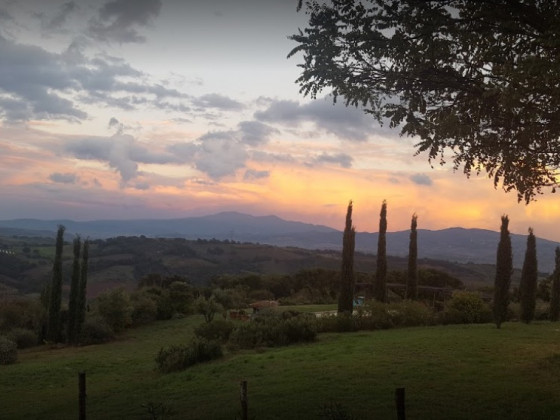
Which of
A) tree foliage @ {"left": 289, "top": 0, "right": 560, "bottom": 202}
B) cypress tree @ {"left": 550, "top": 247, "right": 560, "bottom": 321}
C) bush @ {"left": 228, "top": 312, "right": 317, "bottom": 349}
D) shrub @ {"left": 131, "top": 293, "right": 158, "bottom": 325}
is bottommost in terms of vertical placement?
shrub @ {"left": 131, "top": 293, "right": 158, "bottom": 325}

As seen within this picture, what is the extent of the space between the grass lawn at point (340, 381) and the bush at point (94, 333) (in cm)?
1065

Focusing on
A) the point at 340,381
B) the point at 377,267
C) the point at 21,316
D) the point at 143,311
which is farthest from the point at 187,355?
the point at 21,316

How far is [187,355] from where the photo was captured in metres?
20.8

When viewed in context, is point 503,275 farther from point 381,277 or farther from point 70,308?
point 70,308

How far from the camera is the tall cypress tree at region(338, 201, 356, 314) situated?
35219mm

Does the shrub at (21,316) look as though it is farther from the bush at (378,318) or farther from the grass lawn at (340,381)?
the bush at (378,318)

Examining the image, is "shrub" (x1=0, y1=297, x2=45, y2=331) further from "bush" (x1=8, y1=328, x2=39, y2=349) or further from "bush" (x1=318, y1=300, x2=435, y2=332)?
"bush" (x1=318, y1=300, x2=435, y2=332)

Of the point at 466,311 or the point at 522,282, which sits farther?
the point at 466,311

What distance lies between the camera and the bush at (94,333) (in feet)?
120

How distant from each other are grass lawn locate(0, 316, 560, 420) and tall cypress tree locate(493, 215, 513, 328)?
181 cm

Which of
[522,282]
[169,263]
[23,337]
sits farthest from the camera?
[169,263]

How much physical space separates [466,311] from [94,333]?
27.0 metres

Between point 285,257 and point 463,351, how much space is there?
112336mm

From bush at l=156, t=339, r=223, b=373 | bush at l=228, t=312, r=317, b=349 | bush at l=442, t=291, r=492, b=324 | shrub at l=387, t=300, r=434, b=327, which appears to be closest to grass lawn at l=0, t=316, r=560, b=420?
bush at l=156, t=339, r=223, b=373
